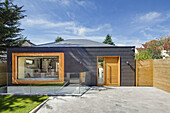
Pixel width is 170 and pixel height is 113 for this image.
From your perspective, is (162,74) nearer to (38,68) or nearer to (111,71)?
(111,71)

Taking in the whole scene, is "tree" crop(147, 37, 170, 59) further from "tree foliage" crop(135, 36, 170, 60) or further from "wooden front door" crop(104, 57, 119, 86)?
"wooden front door" crop(104, 57, 119, 86)

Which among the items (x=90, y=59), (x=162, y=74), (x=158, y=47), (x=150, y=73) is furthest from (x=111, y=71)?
(x=158, y=47)

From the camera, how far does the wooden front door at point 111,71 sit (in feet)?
27.2

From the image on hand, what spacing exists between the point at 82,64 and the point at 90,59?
2.68ft

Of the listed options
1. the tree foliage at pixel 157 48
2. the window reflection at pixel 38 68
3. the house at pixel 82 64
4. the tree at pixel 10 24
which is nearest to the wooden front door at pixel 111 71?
the house at pixel 82 64

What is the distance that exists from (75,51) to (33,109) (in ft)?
17.6

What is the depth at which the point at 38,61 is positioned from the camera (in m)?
9.78

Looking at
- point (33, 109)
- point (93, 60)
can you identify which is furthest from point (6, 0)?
point (33, 109)

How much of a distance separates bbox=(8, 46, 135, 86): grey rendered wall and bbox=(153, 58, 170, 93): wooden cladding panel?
1.59 meters

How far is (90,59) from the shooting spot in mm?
8375

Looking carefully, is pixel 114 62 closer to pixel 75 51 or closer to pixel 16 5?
pixel 75 51

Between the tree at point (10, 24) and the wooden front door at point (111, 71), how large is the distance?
1224cm

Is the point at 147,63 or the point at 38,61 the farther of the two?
the point at 38,61

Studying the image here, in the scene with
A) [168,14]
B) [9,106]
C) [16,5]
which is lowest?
[9,106]
